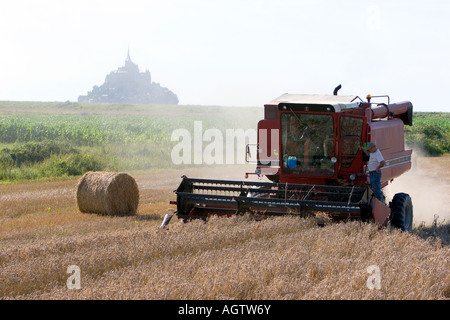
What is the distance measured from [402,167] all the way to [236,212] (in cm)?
463

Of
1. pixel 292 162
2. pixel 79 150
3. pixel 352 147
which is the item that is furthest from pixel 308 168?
pixel 79 150

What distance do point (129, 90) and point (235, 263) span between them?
147737 mm

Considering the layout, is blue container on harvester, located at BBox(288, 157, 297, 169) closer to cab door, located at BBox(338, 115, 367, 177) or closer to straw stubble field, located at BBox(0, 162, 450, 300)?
cab door, located at BBox(338, 115, 367, 177)

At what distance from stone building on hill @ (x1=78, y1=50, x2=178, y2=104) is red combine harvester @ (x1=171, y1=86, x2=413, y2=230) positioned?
440 ft

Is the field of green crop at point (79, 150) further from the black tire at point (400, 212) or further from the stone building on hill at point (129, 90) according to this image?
the stone building on hill at point (129, 90)

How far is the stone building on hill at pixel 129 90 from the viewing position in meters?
146

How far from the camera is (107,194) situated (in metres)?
12.8

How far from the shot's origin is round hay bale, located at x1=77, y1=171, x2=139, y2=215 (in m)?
12.9

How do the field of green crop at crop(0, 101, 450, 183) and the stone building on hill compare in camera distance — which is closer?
the field of green crop at crop(0, 101, 450, 183)

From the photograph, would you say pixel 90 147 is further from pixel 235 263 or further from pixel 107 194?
pixel 235 263

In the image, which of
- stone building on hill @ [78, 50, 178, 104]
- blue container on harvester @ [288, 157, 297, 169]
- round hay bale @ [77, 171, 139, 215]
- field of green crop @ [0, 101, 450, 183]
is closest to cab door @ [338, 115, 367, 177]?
blue container on harvester @ [288, 157, 297, 169]

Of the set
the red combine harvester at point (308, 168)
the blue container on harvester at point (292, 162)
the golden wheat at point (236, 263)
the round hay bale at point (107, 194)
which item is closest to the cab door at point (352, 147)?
the red combine harvester at point (308, 168)

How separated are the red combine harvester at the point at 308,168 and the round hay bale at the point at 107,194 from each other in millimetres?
2868

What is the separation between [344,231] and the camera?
8289mm
